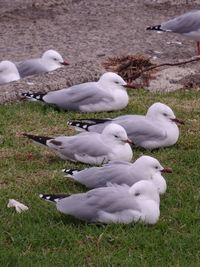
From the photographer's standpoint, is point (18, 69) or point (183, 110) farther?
point (18, 69)

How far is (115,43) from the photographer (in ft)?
38.4

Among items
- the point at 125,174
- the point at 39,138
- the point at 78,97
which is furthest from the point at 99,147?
the point at 78,97

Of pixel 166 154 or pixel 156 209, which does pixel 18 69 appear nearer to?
pixel 166 154

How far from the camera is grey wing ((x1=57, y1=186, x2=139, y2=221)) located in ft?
17.7

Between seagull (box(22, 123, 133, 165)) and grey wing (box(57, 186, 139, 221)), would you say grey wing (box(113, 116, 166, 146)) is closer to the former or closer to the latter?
seagull (box(22, 123, 133, 165))

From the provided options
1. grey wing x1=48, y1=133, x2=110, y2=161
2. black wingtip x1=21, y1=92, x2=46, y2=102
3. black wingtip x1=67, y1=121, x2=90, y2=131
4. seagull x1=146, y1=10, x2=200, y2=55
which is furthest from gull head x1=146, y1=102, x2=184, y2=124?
seagull x1=146, y1=10, x2=200, y2=55

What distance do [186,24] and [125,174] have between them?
575 cm

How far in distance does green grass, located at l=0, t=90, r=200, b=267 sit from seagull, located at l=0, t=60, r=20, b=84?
2.06 metres

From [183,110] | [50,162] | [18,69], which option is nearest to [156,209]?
[50,162]

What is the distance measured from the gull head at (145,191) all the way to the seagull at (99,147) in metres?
1.08

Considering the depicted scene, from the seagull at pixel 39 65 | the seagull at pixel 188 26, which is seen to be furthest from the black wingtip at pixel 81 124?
the seagull at pixel 188 26

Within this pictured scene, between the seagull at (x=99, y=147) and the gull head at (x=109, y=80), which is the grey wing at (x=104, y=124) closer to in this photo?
the seagull at (x=99, y=147)

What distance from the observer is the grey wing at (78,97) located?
26.8 ft

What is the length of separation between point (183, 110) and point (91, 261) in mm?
3459
